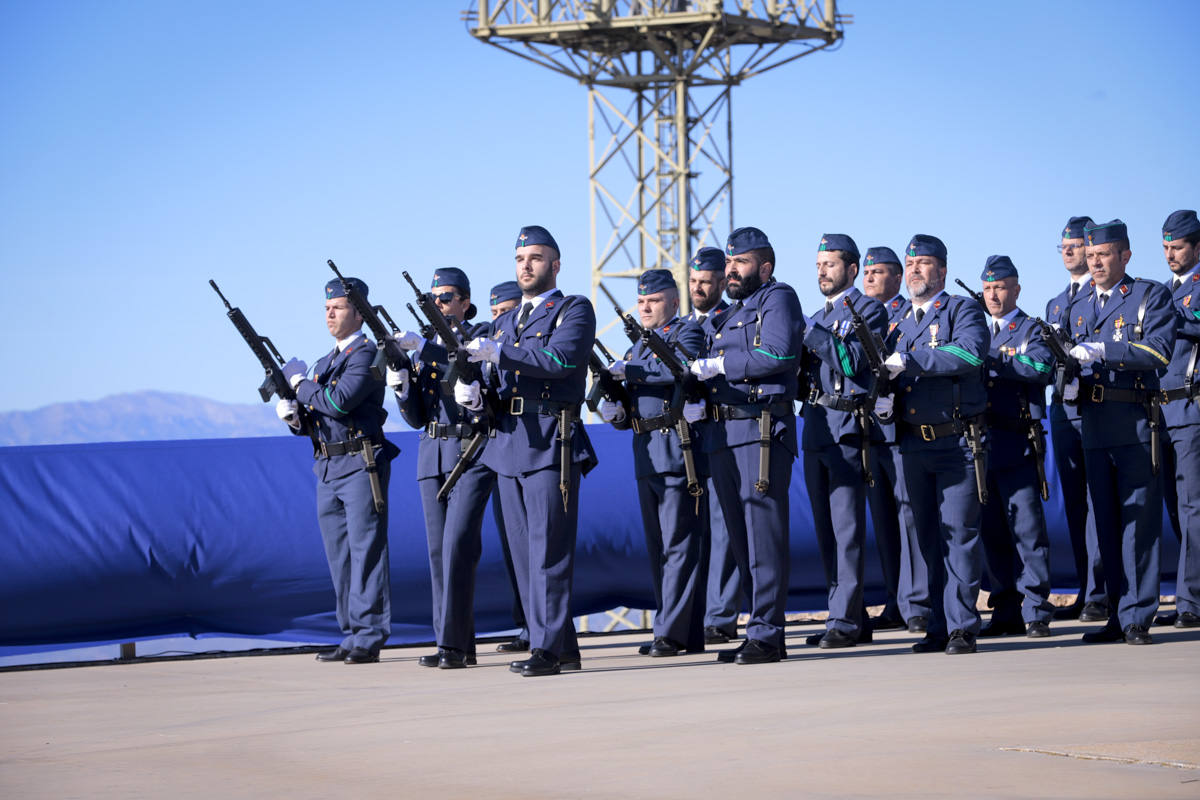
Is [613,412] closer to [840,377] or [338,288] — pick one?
[840,377]

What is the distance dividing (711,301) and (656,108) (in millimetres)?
20238

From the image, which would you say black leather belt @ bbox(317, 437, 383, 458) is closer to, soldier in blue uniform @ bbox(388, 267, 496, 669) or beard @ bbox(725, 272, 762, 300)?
soldier in blue uniform @ bbox(388, 267, 496, 669)

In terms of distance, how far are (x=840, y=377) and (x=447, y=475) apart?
2331 millimetres

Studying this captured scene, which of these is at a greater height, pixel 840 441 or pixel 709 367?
pixel 709 367

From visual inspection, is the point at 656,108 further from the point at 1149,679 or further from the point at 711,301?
the point at 1149,679

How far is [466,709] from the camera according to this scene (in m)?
6.82

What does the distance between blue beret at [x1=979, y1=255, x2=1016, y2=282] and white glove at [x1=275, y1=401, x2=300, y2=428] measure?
445cm

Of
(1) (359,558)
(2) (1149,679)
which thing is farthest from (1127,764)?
(1) (359,558)

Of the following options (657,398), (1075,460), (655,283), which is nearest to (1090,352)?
(1075,460)

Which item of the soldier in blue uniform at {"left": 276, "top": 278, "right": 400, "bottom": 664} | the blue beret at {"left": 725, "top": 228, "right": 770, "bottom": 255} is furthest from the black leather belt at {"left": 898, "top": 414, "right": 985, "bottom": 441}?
the soldier in blue uniform at {"left": 276, "top": 278, "right": 400, "bottom": 664}

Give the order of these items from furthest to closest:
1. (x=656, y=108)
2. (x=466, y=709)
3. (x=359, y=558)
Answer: (x=656, y=108)
(x=359, y=558)
(x=466, y=709)

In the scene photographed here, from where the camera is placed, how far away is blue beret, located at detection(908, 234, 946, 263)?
9.10 meters

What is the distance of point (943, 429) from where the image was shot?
8.78 meters

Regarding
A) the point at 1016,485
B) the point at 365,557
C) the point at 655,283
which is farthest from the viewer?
the point at 1016,485
